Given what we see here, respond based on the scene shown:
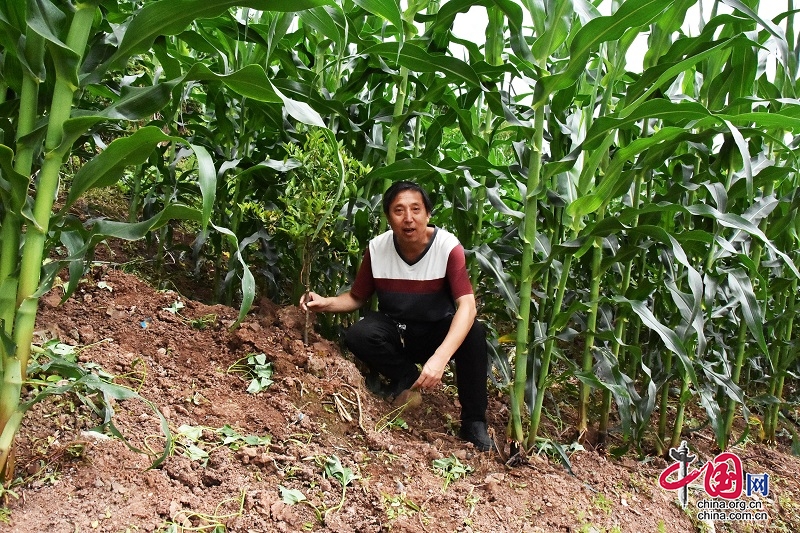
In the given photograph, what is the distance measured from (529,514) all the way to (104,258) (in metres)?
2.78

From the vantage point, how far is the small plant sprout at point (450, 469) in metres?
2.35

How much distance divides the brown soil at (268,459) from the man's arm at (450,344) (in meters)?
0.30

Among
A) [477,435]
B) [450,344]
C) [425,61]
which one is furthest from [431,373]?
[425,61]

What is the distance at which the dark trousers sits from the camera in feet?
9.12

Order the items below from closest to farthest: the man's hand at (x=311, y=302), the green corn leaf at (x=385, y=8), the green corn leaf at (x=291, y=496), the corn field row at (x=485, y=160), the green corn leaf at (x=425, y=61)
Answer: the corn field row at (x=485, y=160)
the green corn leaf at (x=291, y=496)
the green corn leaf at (x=385, y=8)
the green corn leaf at (x=425, y=61)
the man's hand at (x=311, y=302)

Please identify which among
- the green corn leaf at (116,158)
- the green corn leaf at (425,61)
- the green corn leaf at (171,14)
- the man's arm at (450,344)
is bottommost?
the man's arm at (450,344)

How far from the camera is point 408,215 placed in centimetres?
259

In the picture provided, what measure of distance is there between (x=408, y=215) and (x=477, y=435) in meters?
1.08

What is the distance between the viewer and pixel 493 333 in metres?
3.14

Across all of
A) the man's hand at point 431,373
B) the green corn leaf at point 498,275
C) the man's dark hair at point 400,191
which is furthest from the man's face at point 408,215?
the man's hand at point 431,373

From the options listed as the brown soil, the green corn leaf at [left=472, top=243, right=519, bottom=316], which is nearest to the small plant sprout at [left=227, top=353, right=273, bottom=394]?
the brown soil

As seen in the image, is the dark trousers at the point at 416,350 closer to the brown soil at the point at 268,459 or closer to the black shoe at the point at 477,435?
the black shoe at the point at 477,435

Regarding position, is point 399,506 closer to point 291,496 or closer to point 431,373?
point 291,496

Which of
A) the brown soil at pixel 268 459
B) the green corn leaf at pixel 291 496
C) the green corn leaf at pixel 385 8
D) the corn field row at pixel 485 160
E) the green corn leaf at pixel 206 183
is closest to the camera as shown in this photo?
the green corn leaf at pixel 206 183
